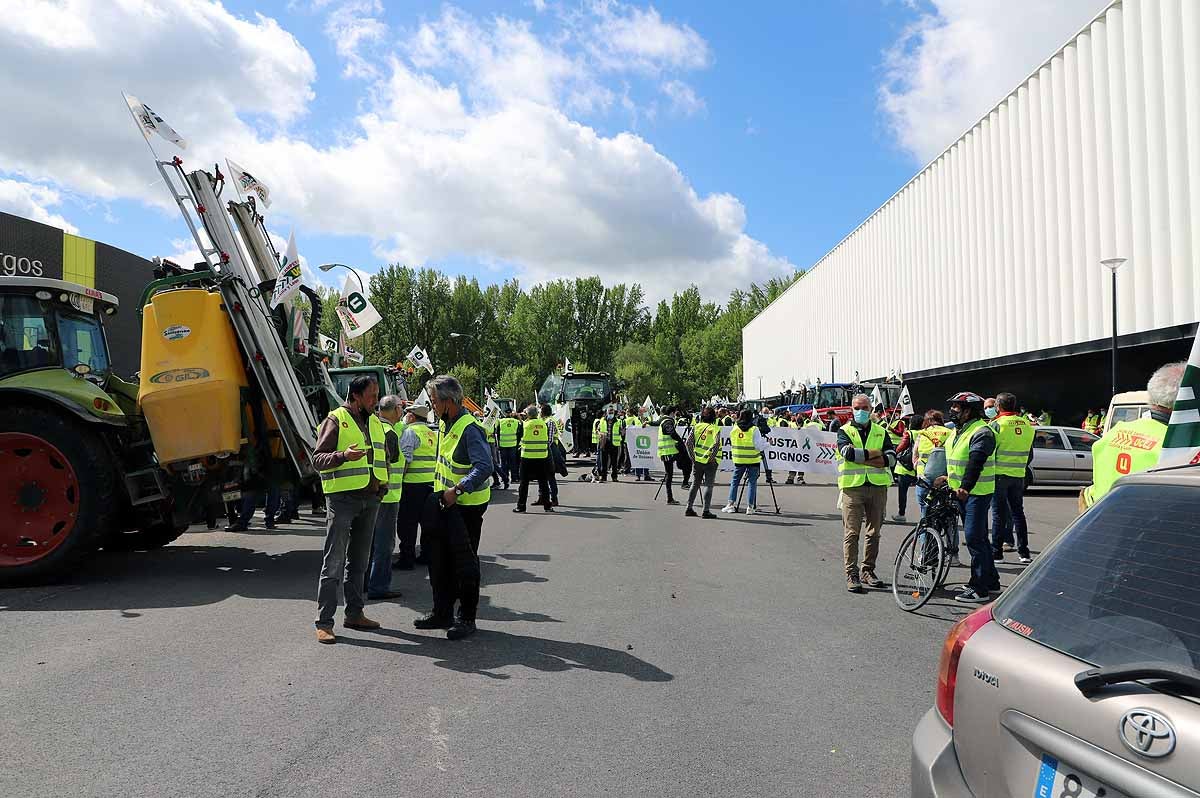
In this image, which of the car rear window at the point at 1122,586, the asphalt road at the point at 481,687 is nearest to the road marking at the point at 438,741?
the asphalt road at the point at 481,687

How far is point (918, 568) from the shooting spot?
752 cm

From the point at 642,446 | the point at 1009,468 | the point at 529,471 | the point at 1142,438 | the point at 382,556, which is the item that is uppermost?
the point at 1142,438

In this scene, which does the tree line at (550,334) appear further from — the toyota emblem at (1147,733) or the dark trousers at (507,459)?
the toyota emblem at (1147,733)

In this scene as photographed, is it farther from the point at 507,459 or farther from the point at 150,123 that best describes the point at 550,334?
the point at 150,123

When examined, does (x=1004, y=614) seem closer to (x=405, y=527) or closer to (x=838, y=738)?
(x=838, y=738)

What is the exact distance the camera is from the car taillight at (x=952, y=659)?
2.51 metres

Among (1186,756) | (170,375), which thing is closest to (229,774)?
(1186,756)

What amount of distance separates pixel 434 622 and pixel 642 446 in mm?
16052

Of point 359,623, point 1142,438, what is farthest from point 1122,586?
point 359,623

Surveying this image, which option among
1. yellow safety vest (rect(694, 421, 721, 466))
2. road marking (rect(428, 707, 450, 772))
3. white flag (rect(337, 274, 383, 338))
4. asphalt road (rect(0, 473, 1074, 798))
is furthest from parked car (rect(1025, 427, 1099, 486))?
road marking (rect(428, 707, 450, 772))

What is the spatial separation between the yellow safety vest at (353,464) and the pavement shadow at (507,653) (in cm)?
113

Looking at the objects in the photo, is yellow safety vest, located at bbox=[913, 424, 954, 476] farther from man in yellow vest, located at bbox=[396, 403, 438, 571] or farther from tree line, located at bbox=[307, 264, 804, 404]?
tree line, located at bbox=[307, 264, 804, 404]

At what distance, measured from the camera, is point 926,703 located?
4.84 metres

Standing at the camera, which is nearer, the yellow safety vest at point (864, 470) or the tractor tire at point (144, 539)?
the yellow safety vest at point (864, 470)
